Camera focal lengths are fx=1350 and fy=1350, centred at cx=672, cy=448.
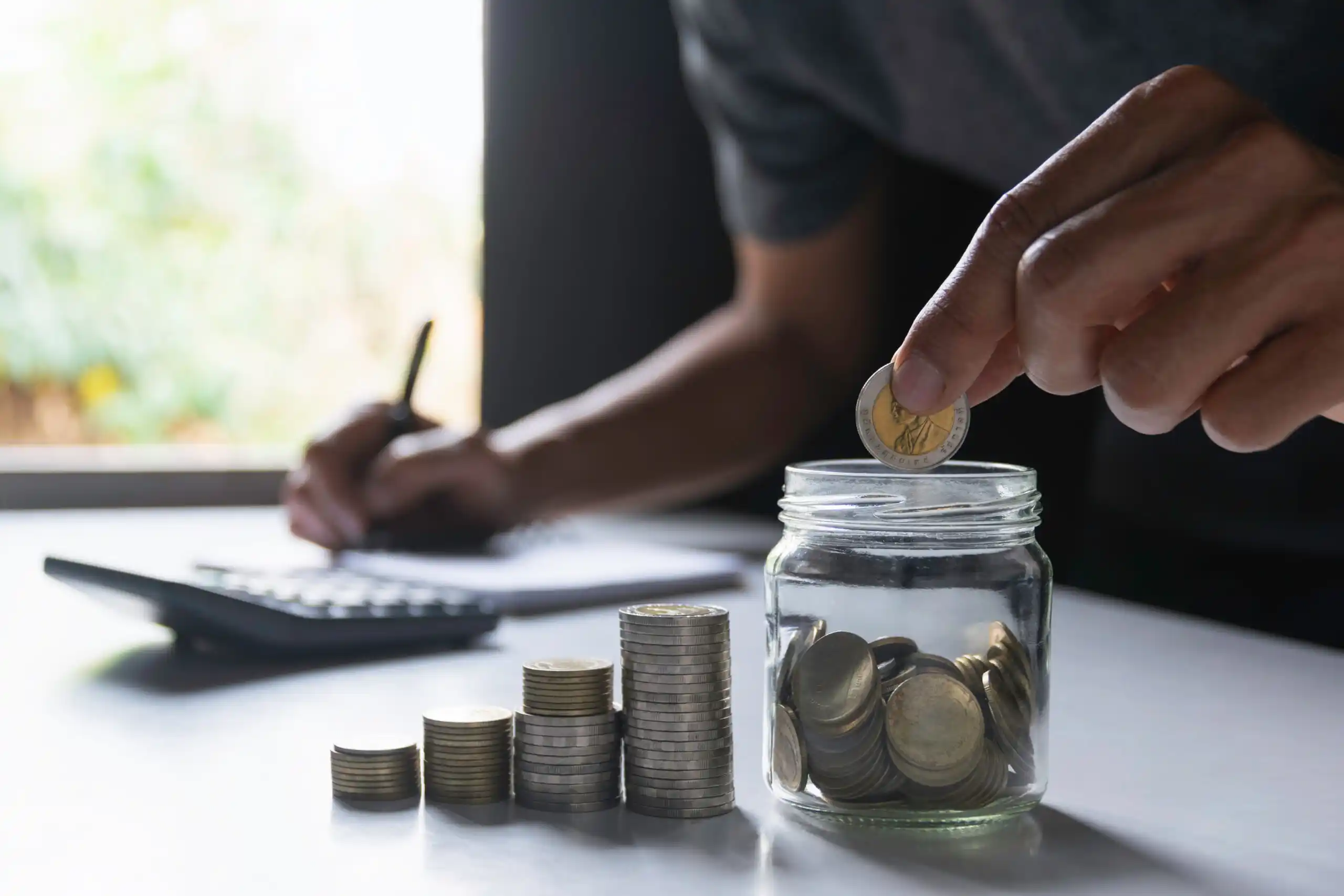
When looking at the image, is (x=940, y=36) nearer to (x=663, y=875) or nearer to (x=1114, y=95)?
(x=1114, y=95)

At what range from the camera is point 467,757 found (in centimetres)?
58

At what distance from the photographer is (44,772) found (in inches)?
25.0

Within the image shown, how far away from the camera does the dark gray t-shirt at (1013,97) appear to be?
47.1 inches

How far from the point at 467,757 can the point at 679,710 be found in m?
0.10

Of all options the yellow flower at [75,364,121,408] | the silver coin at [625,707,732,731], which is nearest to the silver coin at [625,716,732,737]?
the silver coin at [625,707,732,731]

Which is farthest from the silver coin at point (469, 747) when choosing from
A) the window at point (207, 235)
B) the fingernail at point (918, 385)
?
the window at point (207, 235)

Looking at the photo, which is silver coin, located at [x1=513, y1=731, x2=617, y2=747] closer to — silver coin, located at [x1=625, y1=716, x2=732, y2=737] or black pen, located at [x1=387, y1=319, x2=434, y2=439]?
silver coin, located at [x1=625, y1=716, x2=732, y2=737]

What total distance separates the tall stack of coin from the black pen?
1.08m

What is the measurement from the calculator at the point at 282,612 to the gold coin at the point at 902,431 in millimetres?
439

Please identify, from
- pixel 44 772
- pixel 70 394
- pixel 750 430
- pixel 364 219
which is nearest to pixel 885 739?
pixel 44 772

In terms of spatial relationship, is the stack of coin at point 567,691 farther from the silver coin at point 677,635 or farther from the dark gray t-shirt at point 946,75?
the dark gray t-shirt at point 946,75

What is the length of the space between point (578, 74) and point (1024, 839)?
6.53 ft

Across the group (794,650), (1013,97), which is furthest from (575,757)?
(1013,97)

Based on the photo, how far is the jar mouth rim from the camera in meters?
0.58
